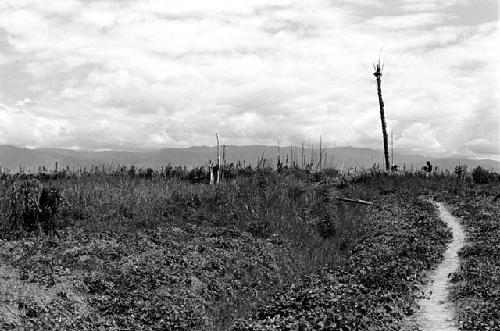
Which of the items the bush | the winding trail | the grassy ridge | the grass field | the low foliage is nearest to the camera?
the grassy ridge

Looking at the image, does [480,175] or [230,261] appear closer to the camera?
[230,261]

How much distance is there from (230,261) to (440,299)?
8.08 metres

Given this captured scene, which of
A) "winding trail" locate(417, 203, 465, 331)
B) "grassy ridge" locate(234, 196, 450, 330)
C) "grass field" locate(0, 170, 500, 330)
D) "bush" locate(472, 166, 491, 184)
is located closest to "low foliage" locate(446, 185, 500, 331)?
"grass field" locate(0, 170, 500, 330)

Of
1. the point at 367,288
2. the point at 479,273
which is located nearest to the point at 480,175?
the point at 479,273

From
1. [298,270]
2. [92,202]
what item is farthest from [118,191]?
[298,270]

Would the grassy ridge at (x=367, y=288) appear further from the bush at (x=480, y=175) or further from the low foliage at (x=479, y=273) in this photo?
Result: the bush at (x=480, y=175)

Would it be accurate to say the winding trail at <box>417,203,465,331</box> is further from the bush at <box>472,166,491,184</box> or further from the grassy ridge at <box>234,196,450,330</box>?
the bush at <box>472,166,491,184</box>

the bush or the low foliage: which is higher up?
the bush

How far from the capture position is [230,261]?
21.2 meters

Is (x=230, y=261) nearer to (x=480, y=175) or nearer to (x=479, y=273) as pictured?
(x=479, y=273)

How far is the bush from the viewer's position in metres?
49.8

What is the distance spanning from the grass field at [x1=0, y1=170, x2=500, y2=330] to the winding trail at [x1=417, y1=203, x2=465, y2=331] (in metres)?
0.42

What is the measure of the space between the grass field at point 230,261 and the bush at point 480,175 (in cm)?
1517

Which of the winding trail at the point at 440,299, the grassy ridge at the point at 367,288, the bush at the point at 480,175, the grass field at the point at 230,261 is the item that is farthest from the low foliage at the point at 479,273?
the bush at the point at 480,175
